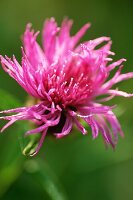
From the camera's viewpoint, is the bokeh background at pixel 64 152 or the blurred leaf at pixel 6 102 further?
the bokeh background at pixel 64 152

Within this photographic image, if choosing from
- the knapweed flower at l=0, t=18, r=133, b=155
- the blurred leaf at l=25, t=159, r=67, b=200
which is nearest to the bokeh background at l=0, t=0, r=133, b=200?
the blurred leaf at l=25, t=159, r=67, b=200

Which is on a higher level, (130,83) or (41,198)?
(130,83)

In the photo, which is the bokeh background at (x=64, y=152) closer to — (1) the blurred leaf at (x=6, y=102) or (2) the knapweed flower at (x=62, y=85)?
(1) the blurred leaf at (x=6, y=102)

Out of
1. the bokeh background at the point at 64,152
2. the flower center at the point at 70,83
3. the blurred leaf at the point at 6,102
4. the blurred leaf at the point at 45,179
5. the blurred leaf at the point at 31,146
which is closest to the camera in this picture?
the blurred leaf at the point at 31,146

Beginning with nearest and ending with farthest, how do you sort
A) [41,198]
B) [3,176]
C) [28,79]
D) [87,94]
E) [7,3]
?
[28,79]
[87,94]
[3,176]
[41,198]
[7,3]

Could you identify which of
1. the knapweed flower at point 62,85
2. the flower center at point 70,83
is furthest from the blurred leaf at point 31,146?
the flower center at point 70,83

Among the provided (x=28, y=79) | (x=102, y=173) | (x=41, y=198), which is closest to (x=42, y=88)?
(x=28, y=79)

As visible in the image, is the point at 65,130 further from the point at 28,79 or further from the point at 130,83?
the point at 130,83
